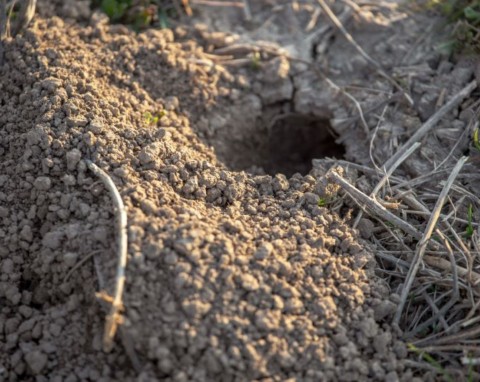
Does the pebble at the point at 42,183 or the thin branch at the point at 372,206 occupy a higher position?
the thin branch at the point at 372,206

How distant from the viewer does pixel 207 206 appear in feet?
9.02

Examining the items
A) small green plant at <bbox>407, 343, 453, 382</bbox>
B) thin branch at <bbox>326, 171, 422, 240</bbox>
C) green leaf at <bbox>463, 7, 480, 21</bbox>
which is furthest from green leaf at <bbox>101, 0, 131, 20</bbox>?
small green plant at <bbox>407, 343, 453, 382</bbox>

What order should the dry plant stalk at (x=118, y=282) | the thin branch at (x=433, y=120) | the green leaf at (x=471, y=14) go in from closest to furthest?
the dry plant stalk at (x=118, y=282), the thin branch at (x=433, y=120), the green leaf at (x=471, y=14)

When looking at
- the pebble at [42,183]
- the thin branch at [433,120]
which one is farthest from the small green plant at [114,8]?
the thin branch at [433,120]

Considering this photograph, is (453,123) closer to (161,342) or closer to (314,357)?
(314,357)

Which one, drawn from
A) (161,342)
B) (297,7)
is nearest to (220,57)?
(297,7)

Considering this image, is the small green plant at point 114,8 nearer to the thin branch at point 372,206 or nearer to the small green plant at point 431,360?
the thin branch at point 372,206

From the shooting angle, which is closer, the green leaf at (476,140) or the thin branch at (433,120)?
the green leaf at (476,140)

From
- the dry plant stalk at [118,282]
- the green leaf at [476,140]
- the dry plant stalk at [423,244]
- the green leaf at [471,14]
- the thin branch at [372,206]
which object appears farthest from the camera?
the green leaf at [471,14]

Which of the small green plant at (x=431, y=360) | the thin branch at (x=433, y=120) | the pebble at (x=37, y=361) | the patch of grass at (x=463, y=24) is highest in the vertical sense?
the patch of grass at (x=463, y=24)

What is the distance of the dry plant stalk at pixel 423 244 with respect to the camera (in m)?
2.63

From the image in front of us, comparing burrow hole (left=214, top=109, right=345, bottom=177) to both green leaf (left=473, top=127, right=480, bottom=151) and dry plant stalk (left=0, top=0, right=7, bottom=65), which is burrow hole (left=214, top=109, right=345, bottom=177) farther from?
dry plant stalk (left=0, top=0, right=7, bottom=65)

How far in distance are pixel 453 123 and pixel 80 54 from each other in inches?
79.2

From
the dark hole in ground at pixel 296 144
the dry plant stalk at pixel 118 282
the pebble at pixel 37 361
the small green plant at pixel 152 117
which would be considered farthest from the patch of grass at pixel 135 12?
the pebble at pixel 37 361
